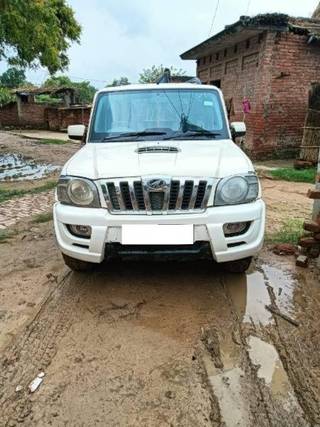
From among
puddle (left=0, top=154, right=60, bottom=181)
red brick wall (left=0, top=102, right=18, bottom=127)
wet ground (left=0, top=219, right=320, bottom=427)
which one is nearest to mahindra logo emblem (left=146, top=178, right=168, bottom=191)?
wet ground (left=0, top=219, right=320, bottom=427)

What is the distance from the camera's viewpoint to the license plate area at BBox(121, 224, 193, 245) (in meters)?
2.96

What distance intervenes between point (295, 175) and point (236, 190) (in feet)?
20.8

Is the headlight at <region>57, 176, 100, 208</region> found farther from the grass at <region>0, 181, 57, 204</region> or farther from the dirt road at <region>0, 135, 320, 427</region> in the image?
the grass at <region>0, 181, 57, 204</region>

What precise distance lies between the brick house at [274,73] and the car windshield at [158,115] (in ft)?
23.5

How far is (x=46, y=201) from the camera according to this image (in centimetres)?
694

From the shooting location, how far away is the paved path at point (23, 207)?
5.82m

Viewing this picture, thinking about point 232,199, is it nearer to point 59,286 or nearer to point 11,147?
point 59,286

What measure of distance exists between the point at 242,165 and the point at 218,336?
1.38 meters

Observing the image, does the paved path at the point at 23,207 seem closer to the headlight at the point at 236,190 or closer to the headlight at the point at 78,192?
the headlight at the point at 78,192

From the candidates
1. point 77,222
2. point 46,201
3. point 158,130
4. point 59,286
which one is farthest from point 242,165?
point 46,201

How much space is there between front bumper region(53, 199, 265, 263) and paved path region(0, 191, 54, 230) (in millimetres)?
2655

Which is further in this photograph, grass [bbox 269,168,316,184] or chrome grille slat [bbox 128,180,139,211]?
grass [bbox 269,168,316,184]

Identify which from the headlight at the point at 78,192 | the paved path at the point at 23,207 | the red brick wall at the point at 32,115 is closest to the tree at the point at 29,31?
the paved path at the point at 23,207

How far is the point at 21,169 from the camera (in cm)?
1077
